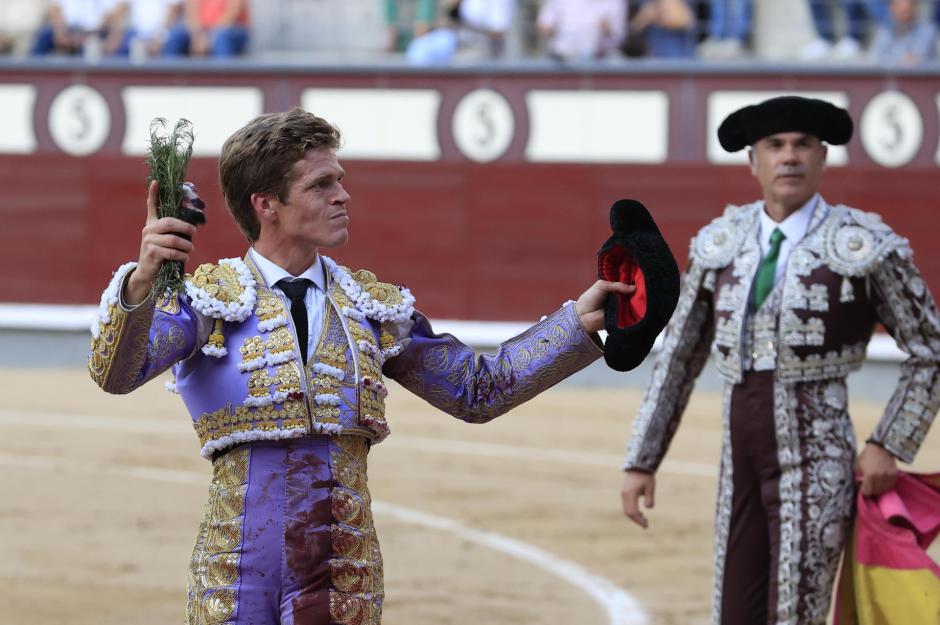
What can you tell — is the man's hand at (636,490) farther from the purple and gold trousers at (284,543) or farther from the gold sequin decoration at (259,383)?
the gold sequin decoration at (259,383)

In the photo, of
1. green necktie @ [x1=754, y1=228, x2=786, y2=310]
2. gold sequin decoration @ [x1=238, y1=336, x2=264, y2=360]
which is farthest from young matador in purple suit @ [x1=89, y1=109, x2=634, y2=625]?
green necktie @ [x1=754, y1=228, x2=786, y2=310]

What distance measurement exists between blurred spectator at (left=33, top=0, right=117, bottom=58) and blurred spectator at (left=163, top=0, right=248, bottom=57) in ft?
1.91

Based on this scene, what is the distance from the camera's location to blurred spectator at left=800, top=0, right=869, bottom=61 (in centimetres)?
1100

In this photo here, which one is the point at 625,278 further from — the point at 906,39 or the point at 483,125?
the point at 483,125

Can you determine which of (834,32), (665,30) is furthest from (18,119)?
(834,32)

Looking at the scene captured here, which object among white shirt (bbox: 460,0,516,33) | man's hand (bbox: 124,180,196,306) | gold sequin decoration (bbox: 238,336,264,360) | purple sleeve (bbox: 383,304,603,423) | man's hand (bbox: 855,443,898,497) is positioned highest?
white shirt (bbox: 460,0,516,33)

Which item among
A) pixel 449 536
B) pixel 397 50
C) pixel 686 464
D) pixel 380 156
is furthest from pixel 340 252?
pixel 449 536

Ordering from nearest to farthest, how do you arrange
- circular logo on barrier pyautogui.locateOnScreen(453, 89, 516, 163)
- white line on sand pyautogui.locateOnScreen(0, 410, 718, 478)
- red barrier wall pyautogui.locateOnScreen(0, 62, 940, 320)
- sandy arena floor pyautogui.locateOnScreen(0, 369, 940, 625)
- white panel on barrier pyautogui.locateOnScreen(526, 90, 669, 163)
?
sandy arena floor pyautogui.locateOnScreen(0, 369, 940, 625)
white line on sand pyautogui.locateOnScreen(0, 410, 718, 478)
red barrier wall pyautogui.locateOnScreen(0, 62, 940, 320)
white panel on barrier pyautogui.locateOnScreen(526, 90, 669, 163)
circular logo on barrier pyautogui.locateOnScreen(453, 89, 516, 163)

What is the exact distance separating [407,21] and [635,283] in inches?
373

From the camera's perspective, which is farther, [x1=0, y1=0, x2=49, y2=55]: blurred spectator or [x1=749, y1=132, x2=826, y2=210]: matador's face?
[x1=0, y1=0, x2=49, y2=55]: blurred spectator

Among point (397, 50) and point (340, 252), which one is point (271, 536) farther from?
point (397, 50)

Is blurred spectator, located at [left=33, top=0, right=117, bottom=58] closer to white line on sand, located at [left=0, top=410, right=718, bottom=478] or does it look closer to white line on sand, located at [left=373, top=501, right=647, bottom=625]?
white line on sand, located at [left=0, top=410, right=718, bottom=478]

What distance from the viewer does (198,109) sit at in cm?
1198

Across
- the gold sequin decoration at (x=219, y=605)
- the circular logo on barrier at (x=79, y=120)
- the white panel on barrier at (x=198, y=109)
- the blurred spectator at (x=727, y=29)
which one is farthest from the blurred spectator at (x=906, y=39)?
the gold sequin decoration at (x=219, y=605)
